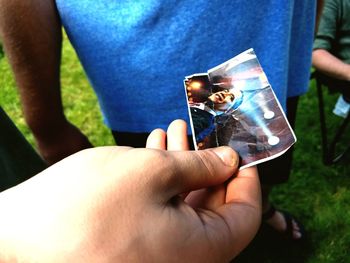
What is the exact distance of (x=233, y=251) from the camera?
68cm

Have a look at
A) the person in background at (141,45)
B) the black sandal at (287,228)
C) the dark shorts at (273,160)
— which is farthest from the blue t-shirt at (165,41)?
the black sandal at (287,228)

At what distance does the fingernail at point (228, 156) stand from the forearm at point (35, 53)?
59cm

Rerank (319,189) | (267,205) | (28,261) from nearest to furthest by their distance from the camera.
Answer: (28,261) → (267,205) → (319,189)

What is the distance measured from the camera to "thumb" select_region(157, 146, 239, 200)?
647 mm

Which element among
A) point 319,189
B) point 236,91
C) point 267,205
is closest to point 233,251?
point 236,91

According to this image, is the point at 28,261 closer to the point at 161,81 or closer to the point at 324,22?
the point at 161,81

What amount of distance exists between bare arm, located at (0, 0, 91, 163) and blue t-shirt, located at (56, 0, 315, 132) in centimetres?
5

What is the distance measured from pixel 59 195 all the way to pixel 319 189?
2.12 m

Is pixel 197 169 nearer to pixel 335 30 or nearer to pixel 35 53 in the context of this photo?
pixel 35 53

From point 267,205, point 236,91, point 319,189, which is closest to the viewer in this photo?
point 236,91

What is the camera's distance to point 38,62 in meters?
1.15

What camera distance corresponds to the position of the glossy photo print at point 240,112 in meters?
0.95

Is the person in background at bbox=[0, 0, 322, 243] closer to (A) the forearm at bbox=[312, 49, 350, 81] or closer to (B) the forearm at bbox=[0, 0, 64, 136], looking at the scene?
(B) the forearm at bbox=[0, 0, 64, 136]

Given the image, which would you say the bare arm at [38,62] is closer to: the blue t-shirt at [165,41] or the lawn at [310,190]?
the blue t-shirt at [165,41]
